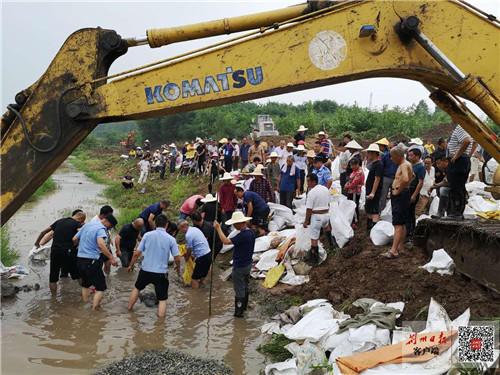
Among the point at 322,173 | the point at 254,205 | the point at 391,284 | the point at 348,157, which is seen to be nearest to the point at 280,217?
the point at 254,205

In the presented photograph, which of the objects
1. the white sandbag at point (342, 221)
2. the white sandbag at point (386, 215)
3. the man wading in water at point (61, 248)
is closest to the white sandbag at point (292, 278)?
the white sandbag at point (342, 221)

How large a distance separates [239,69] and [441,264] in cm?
420

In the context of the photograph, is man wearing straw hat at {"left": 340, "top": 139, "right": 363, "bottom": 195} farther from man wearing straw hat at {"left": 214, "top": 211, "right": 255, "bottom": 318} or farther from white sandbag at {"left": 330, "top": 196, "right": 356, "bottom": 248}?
man wearing straw hat at {"left": 214, "top": 211, "right": 255, "bottom": 318}

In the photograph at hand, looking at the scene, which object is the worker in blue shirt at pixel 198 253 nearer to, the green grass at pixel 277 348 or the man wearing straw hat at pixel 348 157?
the green grass at pixel 277 348

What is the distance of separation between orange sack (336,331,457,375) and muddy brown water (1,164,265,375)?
1.61 m

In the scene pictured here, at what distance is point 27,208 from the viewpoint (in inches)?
750

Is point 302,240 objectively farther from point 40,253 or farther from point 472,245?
point 40,253

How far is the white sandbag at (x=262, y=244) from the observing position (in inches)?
416

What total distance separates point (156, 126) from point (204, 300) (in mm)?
41641

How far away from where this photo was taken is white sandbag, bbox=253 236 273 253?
10573mm

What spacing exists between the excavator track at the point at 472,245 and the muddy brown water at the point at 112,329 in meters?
2.85

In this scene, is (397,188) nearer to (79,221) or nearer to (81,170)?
(79,221)

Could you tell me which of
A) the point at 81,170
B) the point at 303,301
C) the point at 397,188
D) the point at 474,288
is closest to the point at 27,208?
the point at 303,301

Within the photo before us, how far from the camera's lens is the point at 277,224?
37.9 ft
